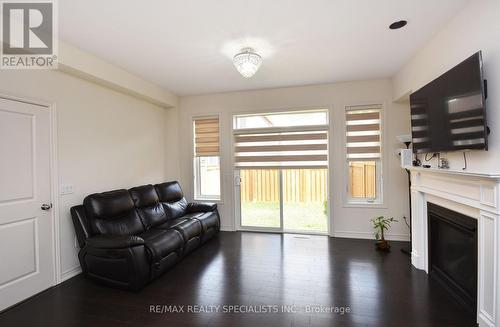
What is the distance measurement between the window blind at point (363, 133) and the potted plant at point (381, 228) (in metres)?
1.07

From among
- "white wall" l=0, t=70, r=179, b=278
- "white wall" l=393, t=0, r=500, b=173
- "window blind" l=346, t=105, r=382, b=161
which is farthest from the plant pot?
"white wall" l=0, t=70, r=179, b=278

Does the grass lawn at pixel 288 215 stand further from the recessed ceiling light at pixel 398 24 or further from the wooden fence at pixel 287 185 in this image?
the recessed ceiling light at pixel 398 24

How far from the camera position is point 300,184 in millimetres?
4633

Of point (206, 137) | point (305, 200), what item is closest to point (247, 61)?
point (206, 137)

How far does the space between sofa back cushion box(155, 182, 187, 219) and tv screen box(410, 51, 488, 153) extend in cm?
373

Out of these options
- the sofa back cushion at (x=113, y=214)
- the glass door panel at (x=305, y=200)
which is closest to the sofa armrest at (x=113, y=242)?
the sofa back cushion at (x=113, y=214)

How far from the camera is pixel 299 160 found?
455 centimetres

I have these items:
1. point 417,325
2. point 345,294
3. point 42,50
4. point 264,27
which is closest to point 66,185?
point 42,50

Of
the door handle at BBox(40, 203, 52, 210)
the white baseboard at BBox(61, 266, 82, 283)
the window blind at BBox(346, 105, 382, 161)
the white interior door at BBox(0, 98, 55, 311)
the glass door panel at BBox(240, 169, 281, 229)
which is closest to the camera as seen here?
the white interior door at BBox(0, 98, 55, 311)

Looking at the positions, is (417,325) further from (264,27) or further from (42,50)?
(42,50)

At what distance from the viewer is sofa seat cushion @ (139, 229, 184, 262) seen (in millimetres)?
2730

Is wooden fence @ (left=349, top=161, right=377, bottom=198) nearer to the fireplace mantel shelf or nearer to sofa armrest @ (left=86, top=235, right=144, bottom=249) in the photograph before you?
the fireplace mantel shelf

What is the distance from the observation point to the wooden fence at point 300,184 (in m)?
4.30

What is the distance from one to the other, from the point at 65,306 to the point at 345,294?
9.42ft
